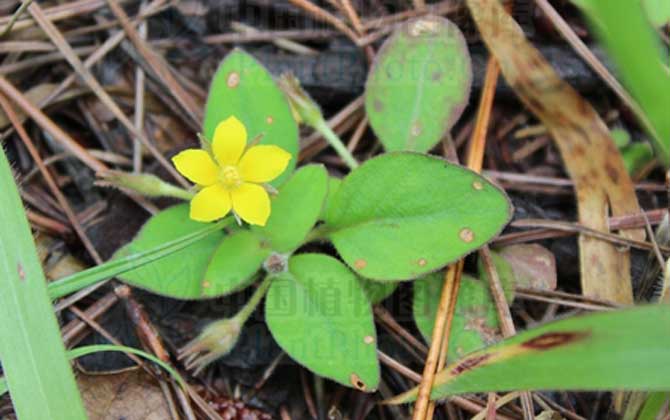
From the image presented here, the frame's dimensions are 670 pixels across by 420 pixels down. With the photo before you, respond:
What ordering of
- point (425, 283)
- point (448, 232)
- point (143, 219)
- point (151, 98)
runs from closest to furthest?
1. point (448, 232)
2. point (425, 283)
3. point (143, 219)
4. point (151, 98)

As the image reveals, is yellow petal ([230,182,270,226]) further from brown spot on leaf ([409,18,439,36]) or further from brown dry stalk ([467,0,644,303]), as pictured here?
brown dry stalk ([467,0,644,303])

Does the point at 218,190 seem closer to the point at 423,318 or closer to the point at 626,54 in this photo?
the point at 423,318

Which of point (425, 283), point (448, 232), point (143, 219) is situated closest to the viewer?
point (448, 232)

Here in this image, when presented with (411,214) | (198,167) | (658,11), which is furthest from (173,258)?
(658,11)

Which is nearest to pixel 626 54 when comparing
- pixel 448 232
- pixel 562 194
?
pixel 448 232

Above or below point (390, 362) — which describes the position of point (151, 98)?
above

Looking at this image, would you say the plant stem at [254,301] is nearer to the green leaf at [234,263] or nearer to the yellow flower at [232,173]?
the green leaf at [234,263]
